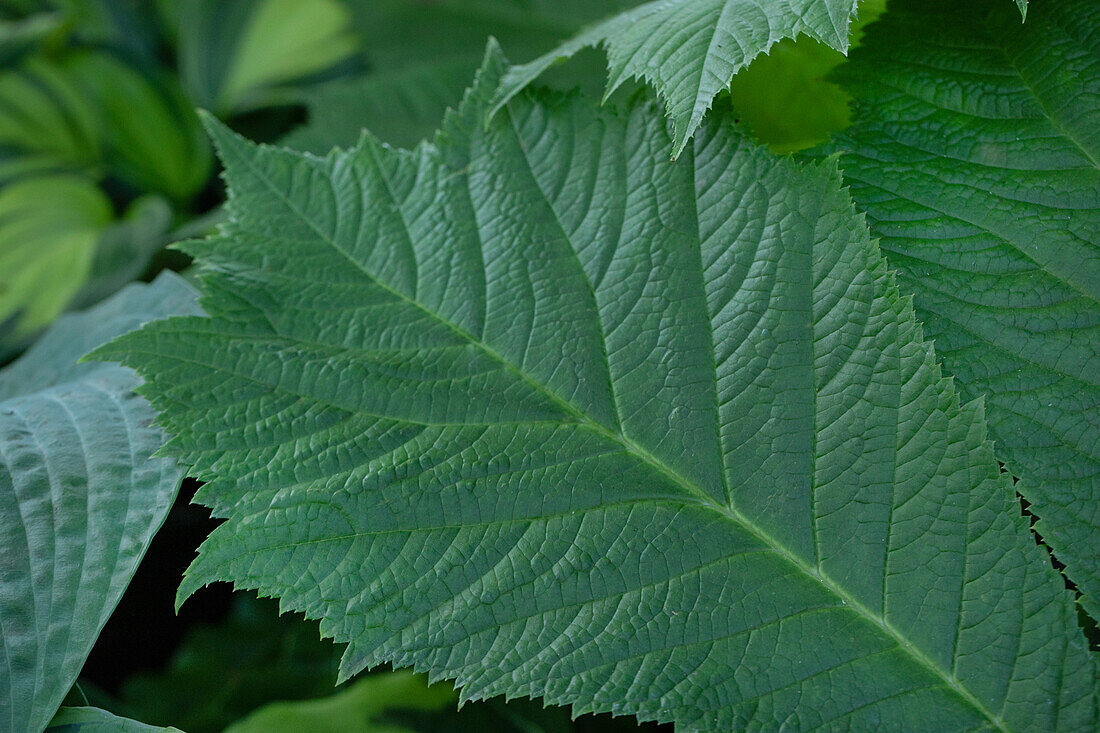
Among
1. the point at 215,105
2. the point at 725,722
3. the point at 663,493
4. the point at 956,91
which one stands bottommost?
the point at 725,722

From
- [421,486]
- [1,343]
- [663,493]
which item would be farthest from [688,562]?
[1,343]

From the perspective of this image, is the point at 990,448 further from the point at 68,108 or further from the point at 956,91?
the point at 68,108

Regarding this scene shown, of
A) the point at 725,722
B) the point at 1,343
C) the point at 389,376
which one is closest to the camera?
the point at 725,722

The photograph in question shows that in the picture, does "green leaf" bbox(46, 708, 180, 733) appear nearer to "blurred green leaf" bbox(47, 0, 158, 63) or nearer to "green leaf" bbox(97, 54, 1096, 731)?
"green leaf" bbox(97, 54, 1096, 731)

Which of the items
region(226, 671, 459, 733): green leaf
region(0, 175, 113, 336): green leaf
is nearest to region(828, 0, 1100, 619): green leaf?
region(226, 671, 459, 733): green leaf

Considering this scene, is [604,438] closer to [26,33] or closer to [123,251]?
[123,251]

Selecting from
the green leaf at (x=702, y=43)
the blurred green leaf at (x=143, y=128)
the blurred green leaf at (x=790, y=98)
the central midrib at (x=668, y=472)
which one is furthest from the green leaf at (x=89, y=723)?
the blurred green leaf at (x=143, y=128)

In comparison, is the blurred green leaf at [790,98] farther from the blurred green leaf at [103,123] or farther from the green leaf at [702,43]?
the blurred green leaf at [103,123]
